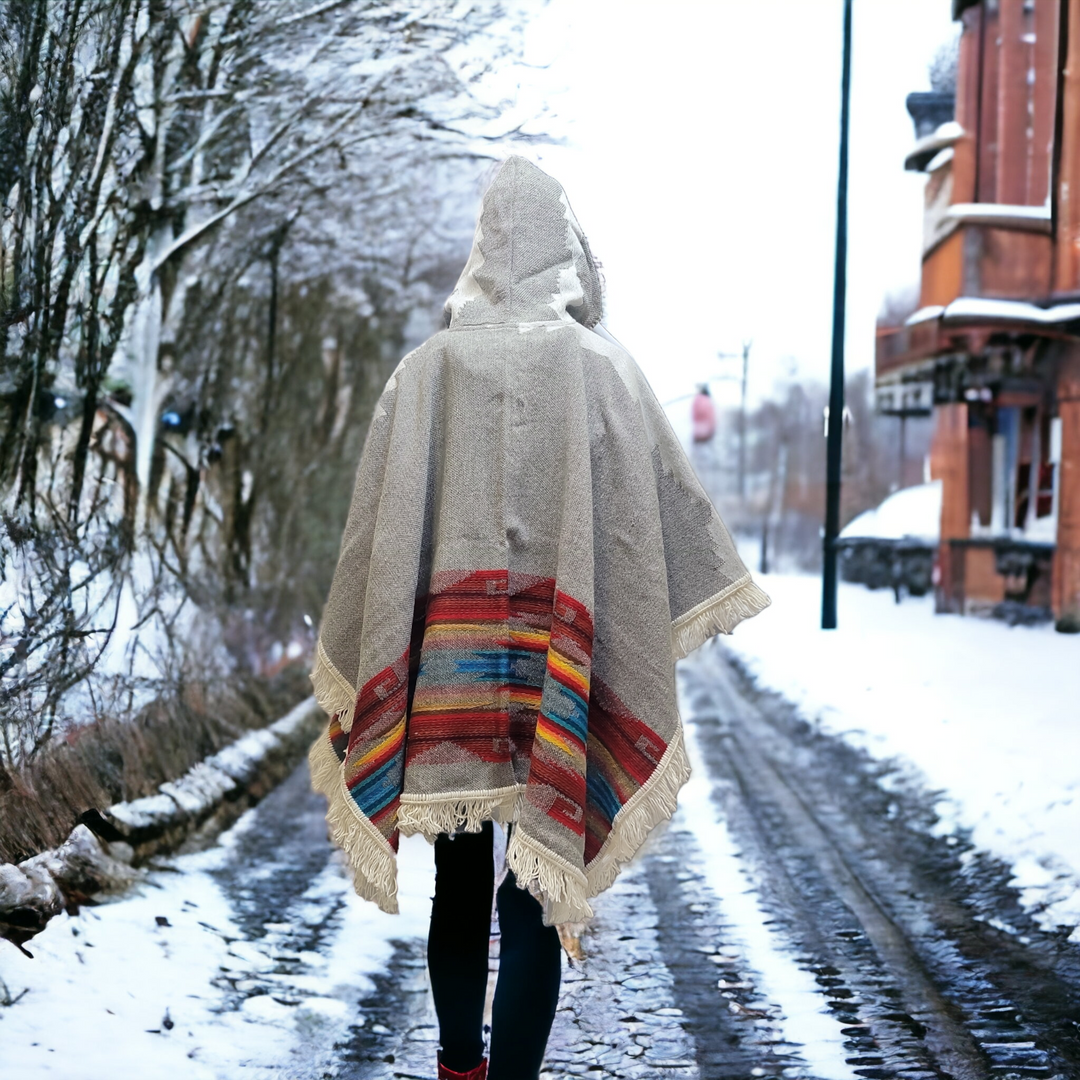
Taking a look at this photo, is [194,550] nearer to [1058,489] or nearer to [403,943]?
[403,943]

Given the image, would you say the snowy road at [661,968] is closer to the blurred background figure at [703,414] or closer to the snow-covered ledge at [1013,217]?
the blurred background figure at [703,414]

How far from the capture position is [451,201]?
5.16m

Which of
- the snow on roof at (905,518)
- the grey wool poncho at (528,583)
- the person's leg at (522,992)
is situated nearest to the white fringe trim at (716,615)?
the grey wool poncho at (528,583)

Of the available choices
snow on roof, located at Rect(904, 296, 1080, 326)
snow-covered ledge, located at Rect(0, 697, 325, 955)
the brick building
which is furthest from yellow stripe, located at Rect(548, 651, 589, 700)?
snow on roof, located at Rect(904, 296, 1080, 326)

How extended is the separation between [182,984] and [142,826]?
0.87 m

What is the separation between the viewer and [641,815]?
5.98 ft

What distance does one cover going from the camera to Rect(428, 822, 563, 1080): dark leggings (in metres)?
1.66

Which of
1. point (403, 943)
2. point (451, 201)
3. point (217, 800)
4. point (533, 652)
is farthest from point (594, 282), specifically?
point (451, 201)

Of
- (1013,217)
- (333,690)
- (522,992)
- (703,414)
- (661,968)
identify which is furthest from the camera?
(703,414)

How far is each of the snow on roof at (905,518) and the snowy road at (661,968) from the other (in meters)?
0.87

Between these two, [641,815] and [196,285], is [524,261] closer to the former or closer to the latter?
[641,815]

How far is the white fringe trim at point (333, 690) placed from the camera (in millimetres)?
1900

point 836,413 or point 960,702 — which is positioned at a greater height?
point 836,413

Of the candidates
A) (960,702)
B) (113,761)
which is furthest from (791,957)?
(113,761)
